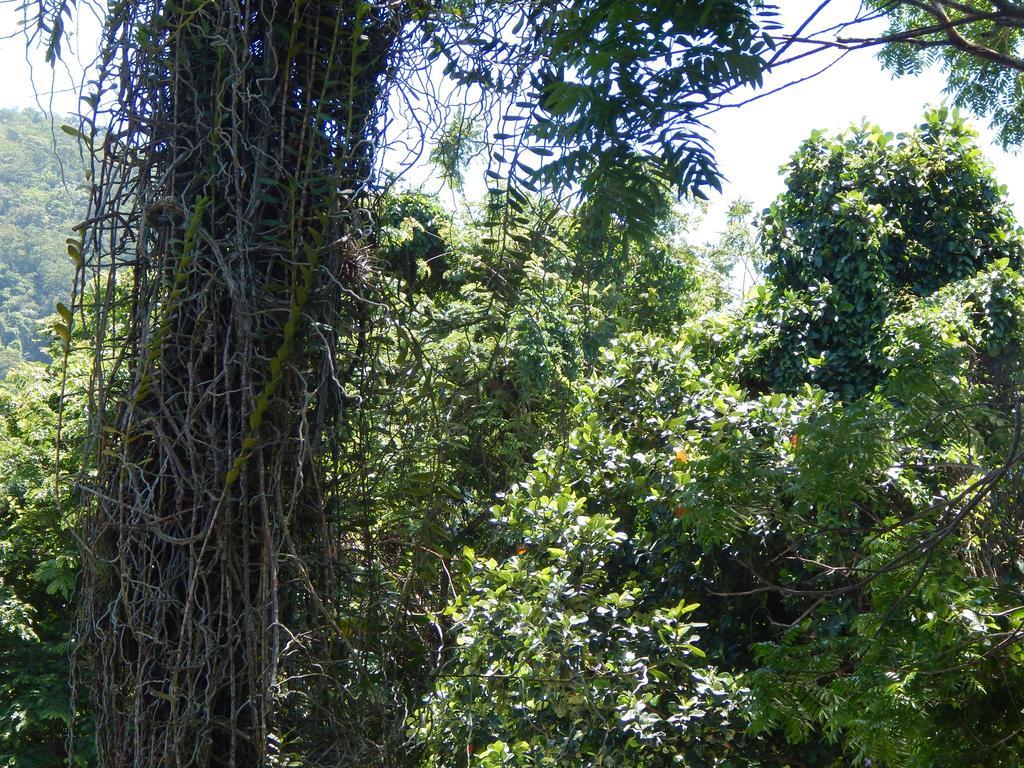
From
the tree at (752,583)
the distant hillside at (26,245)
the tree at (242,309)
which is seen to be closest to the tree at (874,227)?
the tree at (752,583)

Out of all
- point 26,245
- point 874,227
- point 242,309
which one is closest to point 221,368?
point 242,309

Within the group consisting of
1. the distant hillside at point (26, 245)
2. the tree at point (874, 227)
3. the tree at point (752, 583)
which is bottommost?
the tree at point (752, 583)

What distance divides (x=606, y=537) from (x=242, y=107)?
2.71 meters

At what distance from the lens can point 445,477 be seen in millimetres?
3121

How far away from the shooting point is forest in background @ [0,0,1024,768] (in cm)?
145

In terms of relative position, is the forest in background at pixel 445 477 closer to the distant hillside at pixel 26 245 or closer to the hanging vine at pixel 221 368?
the hanging vine at pixel 221 368

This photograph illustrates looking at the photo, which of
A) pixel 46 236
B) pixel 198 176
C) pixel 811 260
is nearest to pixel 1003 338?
pixel 811 260

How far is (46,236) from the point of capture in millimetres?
30172

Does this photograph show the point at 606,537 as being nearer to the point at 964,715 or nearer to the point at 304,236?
the point at 964,715

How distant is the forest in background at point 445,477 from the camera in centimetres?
145

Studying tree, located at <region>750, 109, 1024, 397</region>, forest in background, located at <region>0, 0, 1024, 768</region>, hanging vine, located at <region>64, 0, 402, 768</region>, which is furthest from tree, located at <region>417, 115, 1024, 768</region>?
tree, located at <region>750, 109, 1024, 397</region>

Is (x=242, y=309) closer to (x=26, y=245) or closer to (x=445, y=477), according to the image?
(x=445, y=477)

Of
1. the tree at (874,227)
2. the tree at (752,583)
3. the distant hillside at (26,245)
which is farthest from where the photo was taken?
the distant hillside at (26,245)

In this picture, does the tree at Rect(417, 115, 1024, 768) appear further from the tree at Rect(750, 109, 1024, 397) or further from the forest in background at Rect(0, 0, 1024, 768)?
the tree at Rect(750, 109, 1024, 397)
